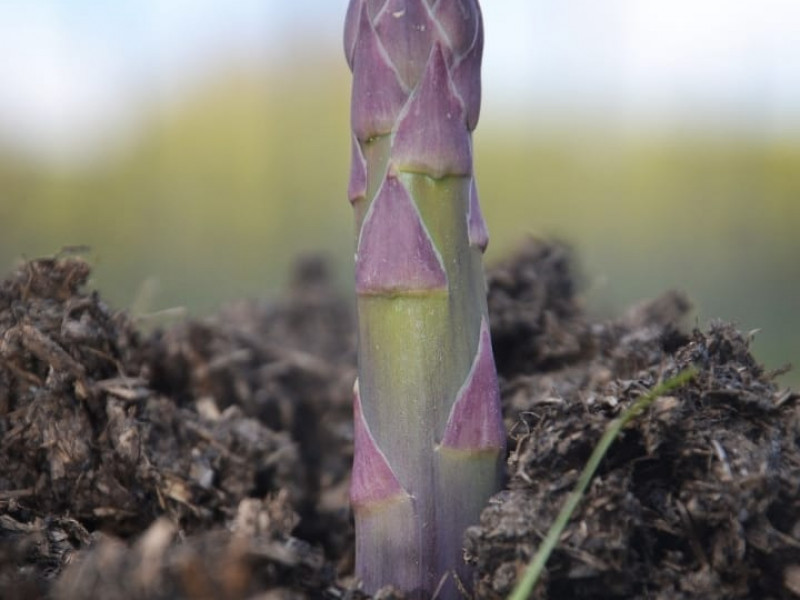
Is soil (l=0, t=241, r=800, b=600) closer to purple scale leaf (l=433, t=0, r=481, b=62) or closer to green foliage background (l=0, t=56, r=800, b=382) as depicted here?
purple scale leaf (l=433, t=0, r=481, b=62)

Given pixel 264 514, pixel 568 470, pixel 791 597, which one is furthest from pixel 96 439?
pixel 791 597

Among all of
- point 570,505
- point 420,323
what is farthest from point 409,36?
point 570,505

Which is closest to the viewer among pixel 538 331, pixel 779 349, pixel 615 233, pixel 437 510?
pixel 437 510

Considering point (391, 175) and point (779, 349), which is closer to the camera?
point (391, 175)

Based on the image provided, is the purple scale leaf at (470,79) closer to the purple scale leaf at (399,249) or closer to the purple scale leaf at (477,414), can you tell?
the purple scale leaf at (399,249)

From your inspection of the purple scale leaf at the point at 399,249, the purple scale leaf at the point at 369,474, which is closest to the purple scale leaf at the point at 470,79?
the purple scale leaf at the point at 399,249

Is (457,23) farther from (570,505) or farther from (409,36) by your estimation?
(570,505)

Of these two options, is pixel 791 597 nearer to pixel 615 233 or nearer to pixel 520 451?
pixel 520 451
